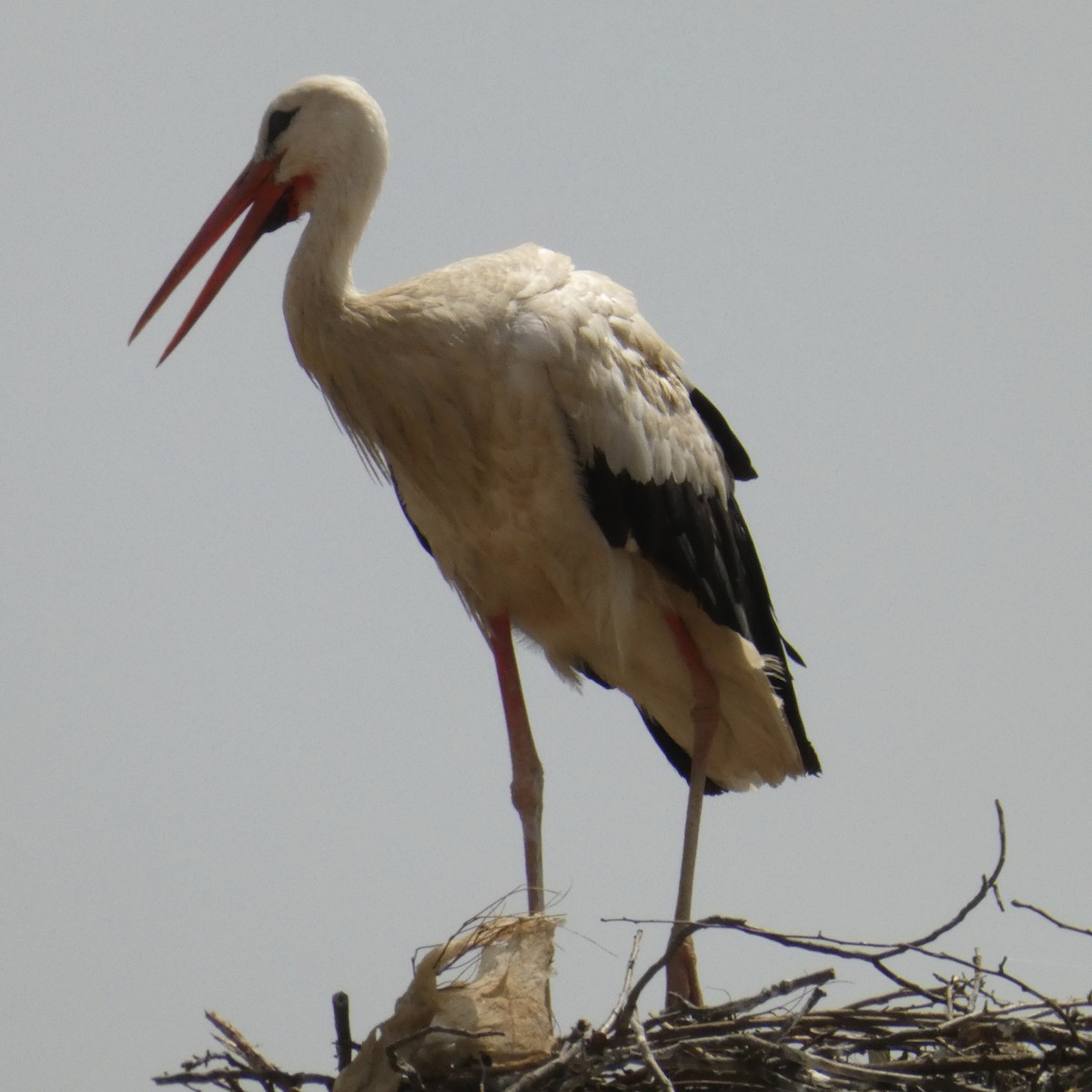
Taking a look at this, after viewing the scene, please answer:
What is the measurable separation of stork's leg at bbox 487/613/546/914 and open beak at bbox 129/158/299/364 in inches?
45.5

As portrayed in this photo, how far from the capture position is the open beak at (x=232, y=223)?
598 centimetres

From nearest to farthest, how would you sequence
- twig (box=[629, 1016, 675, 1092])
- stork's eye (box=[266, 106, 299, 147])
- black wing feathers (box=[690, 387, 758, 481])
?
twig (box=[629, 1016, 675, 1092]) → stork's eye (box=[266, 106, 299, 147]) → black wing feathers (box=[690, 387, 758, 481])

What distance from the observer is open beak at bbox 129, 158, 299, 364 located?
5.98 m

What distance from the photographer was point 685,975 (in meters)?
6.09

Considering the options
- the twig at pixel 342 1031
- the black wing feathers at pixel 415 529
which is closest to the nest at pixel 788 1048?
the twig at pixel 342 1031

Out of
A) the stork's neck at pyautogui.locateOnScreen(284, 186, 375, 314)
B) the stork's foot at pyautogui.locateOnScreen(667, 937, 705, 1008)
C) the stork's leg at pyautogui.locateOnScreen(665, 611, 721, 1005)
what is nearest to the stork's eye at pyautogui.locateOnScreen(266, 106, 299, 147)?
the stork's neck at pyautogui.locateOnScreen(284, 186, 375, 314)

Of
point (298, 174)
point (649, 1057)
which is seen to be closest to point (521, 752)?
point (298, 174)

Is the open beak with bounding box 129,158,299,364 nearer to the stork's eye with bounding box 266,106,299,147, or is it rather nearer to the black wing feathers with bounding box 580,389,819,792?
the stork's eye with bounding box 266,106,299,147

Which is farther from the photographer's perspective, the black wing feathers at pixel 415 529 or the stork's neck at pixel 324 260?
the black wing feathers at pixel 415 529

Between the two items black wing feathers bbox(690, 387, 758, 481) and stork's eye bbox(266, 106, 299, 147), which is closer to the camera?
stork's eye bbox(266, 106, 299, 147)

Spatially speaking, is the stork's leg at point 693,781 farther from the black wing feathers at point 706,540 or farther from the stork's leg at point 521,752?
the stork's leg at point 521,752

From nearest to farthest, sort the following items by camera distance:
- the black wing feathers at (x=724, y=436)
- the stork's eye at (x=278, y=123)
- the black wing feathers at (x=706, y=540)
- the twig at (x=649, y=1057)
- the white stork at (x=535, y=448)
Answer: the twig at (x=649, y=1057)
the white stork at (x=535, y=448)
the black wing feathers at (x=706, y=540)
the stork's eye at (x=278, y=123)
the black wing feathers at (x=724, y=436)

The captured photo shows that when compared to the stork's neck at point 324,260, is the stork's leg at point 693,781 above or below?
below

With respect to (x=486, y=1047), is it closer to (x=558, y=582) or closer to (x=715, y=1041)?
(x=715, y=1041)
